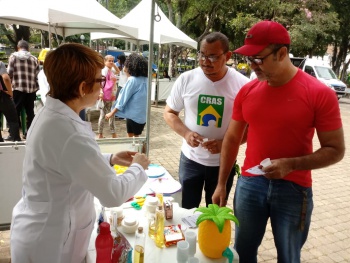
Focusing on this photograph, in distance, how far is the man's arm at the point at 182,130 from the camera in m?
2.41

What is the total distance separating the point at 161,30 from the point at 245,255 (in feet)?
26.2

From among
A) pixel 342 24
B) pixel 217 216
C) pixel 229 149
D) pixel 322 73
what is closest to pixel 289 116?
pixel 229 149

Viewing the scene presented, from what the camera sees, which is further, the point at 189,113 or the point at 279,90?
the point at 189,113

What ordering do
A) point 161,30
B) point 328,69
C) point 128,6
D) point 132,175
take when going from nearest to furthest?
1. point 132,175
2. point 161,30
3. point 328,69
4. point 128,6

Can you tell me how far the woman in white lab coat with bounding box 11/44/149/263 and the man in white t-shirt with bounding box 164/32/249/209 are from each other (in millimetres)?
1190

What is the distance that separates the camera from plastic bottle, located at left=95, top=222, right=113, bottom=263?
4.73ft

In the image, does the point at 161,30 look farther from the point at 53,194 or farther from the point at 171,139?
the point at 53,194

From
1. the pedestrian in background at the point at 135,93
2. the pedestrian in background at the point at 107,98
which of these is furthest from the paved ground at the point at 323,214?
the pedestrian in background at the point at 135,93

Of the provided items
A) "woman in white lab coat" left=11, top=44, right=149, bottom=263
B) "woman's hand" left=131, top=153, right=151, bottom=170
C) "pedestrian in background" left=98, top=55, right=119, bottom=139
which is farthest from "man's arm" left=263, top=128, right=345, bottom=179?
"pedestrian in background" left=98, top=55, right=119, bottom=139

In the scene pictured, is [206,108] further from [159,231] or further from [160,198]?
[159,231]

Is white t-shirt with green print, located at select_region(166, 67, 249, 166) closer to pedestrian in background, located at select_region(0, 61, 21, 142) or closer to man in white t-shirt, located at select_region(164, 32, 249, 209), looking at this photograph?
man in white t-shirt, located at select_region(164, 32, 249, 209)

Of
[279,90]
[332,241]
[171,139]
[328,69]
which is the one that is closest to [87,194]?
[279,90]

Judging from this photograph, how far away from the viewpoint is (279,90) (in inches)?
68.7

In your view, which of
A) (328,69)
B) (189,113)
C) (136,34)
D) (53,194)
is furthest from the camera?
(328,69)
